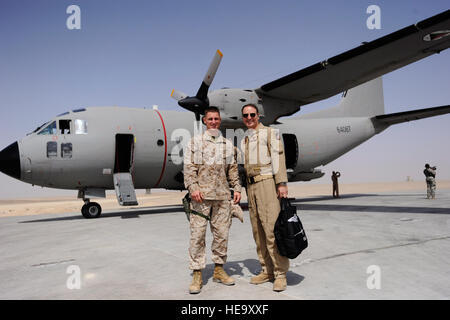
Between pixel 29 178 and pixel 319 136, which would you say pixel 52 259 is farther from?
pixel 319 136

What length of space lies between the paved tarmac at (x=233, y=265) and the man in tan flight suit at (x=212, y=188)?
1.25 ft

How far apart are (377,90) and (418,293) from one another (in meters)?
19.1

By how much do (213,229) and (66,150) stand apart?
923cm

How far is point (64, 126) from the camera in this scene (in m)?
12.0

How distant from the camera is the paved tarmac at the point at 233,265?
12.3 feet

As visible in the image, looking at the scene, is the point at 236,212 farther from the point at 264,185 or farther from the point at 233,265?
the point at 233,265

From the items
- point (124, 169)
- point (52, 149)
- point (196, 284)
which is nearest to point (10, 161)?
point (52, 149)

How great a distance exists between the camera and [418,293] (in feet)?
11.6

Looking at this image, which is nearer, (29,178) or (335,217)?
(335,217)

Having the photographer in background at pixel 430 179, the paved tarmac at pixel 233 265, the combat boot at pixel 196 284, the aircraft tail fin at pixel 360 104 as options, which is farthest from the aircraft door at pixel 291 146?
the combat boot at pixel 196 284

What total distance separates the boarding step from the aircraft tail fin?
421 inches

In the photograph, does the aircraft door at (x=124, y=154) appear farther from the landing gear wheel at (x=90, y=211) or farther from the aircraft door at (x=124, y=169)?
the landing gear wheel at (x=90, y=211)

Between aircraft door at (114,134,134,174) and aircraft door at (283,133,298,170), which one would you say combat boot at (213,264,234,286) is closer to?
aircraft door at (114,134,134,174)
